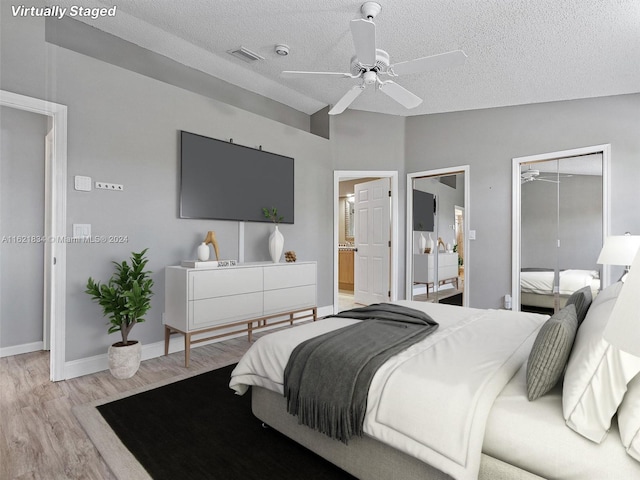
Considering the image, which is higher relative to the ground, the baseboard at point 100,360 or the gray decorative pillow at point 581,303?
the gray decorative pillow at point 581,303

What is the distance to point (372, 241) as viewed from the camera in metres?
5.82

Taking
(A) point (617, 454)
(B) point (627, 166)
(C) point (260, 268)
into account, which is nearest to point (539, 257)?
(B) point (627, 166)

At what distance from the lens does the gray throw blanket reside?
145 centimetres

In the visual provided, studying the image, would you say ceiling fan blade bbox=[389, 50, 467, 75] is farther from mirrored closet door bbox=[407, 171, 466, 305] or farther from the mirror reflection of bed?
mirrored closet door bbox=[407, 171, 466, 305]

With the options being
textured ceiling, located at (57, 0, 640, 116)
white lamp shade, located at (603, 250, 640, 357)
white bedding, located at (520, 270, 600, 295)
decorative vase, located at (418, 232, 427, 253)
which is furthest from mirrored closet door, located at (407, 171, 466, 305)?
white lamp shade, located at (603, 250, 640, 357)

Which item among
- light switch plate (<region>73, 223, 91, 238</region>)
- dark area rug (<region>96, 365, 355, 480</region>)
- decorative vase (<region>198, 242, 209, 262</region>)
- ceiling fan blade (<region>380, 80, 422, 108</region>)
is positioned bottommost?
dark area rug (<region>96, 365, 355, 480</region>)

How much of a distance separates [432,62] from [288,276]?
2513 mm

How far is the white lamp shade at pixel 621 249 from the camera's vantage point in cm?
288

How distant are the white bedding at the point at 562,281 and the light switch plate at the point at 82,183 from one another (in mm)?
4616

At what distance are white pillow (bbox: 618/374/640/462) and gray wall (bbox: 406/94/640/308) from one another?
11.3ft

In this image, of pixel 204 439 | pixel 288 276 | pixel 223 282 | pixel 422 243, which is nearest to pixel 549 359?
pixel 204 439

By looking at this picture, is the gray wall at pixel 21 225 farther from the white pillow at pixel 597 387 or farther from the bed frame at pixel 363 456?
the white pillow at pixel 597 387

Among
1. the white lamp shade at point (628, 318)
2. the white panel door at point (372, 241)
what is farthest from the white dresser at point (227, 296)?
the white lamp shade at point (628, 318)

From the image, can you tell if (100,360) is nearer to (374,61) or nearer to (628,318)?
(374,61)
